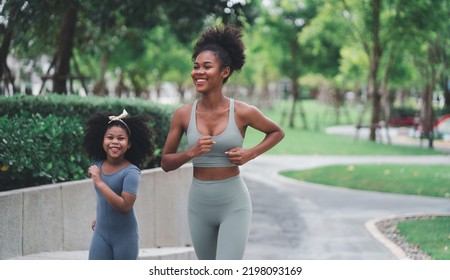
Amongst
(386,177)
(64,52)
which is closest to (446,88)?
(386,177)

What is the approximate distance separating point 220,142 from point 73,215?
3.10m

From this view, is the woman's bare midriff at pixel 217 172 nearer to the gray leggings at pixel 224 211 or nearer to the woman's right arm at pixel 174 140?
the gray leggings at pixel 224 211

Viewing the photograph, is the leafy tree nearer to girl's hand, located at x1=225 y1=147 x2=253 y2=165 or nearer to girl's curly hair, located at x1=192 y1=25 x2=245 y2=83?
girl's curly hair, located at x1=192 y1=25 x2=245 y2=83

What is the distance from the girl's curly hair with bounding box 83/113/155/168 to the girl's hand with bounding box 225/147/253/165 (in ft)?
2.25

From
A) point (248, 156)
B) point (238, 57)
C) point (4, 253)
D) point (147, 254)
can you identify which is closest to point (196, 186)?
point (248, 156)

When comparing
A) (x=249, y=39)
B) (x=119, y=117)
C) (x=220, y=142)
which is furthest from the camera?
(x=249, y=39)

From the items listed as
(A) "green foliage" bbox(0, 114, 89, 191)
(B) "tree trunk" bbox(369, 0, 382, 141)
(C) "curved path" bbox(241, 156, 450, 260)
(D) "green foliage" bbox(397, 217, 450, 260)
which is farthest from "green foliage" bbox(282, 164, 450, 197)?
(B) "tree trunk" bbox(369, 0, 382, 141)

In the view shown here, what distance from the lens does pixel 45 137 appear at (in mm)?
7367

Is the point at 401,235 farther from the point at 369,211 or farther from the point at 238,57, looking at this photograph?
the point at 238,57

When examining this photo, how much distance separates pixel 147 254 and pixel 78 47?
50.8ft

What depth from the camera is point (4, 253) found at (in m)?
6.28

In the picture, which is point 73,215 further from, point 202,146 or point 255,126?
point 202,146

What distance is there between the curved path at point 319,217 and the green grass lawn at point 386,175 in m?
0.46

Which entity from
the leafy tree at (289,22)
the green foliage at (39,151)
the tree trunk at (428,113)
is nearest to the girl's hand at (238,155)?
the green foliage at (39,151)
